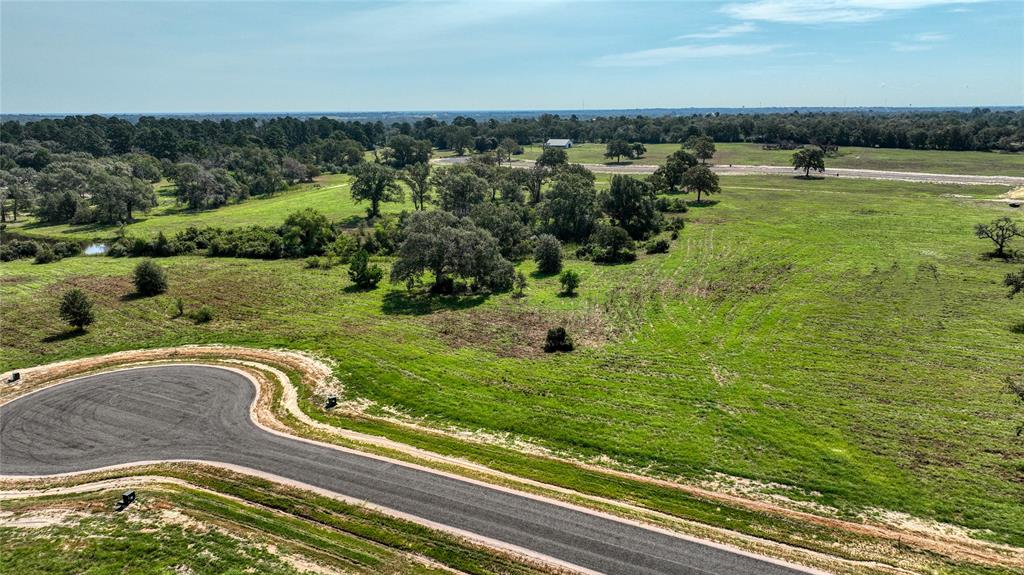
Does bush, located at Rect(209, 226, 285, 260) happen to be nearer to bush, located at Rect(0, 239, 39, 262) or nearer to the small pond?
the small pond

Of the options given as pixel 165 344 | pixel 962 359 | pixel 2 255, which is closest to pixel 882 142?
pixel 962 359

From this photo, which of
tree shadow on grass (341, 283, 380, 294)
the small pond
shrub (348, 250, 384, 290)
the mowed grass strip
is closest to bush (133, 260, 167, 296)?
tree shadow on grass (341, 283, 380, 294)

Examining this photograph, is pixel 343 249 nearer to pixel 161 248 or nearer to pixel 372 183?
pixel 372 183

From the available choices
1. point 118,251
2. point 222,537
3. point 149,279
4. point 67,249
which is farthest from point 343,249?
point 222,537

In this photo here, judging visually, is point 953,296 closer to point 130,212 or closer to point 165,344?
point 165,344

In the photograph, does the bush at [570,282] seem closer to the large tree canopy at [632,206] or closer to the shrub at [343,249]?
the large tree canopy at [632,206]

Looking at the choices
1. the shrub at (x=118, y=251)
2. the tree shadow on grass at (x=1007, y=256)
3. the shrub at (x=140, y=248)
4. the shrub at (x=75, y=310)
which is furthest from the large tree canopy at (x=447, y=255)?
the tree shadow on grass at (x=1007, y=256)
